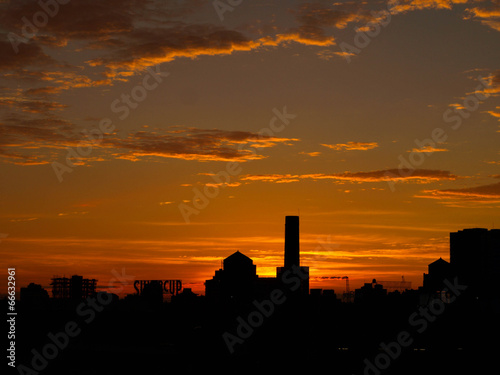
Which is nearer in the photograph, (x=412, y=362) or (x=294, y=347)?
(x=412, y=362)

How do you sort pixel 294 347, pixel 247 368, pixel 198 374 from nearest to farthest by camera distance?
pixel 198 374
pixel 247 368
pixel 294 347

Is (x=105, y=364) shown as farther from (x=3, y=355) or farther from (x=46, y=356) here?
(x=3, y=355)

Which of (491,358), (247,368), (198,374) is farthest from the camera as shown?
(491,358)

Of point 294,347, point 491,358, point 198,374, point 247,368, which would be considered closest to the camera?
point 198,374

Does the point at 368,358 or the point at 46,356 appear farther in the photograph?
the point at 368,358

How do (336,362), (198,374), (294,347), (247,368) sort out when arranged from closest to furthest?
(198,374), (247,368), (336,362), (294,347)

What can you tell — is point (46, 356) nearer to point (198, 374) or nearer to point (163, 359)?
point (163, 359)

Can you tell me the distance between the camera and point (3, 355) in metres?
153

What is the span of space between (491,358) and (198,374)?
86.0 metres

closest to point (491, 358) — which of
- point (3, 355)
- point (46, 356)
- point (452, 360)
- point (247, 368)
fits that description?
point (452, 360)

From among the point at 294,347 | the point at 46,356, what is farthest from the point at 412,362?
the point at 46,356

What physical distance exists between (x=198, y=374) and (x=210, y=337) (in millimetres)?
60330

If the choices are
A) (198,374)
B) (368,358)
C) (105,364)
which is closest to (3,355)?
(105,364)

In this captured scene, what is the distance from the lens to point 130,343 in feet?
655
